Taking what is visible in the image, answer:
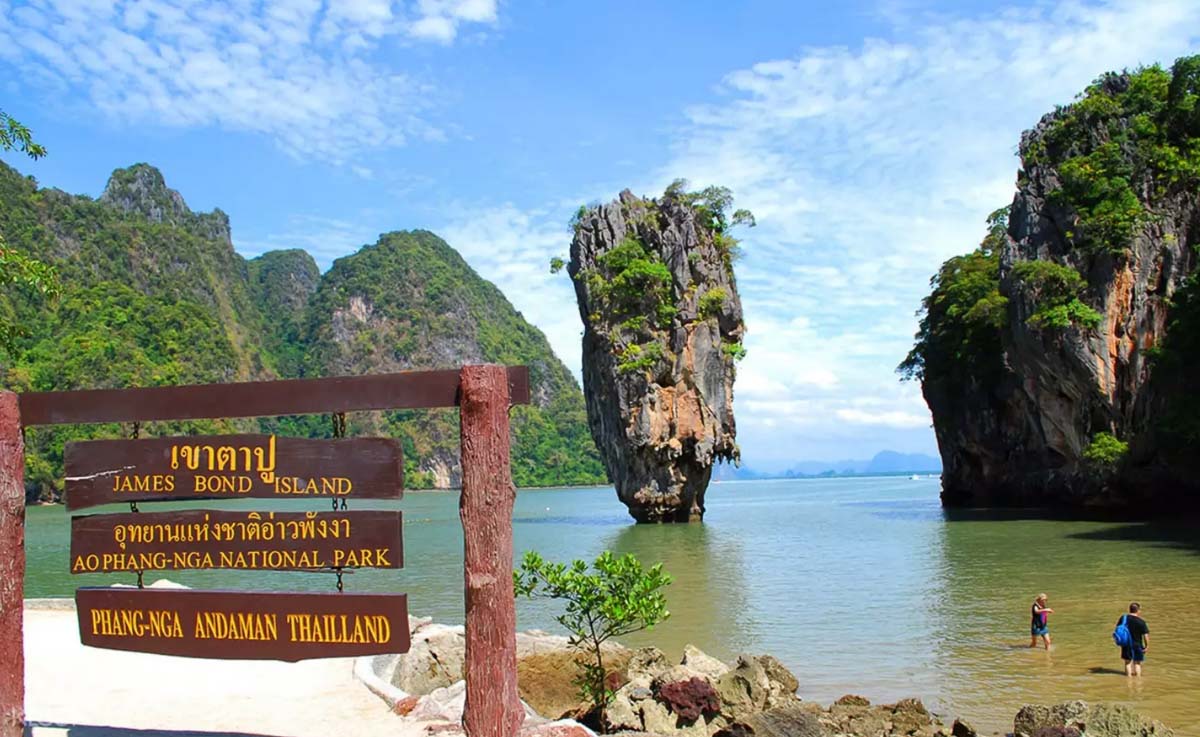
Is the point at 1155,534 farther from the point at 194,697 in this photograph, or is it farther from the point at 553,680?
the point at 194,697

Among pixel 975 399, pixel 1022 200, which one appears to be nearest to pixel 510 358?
pixel 975 399

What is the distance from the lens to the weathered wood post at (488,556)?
4.91m

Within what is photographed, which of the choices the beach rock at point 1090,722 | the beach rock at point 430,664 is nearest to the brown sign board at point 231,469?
the beach rock at point 430,664

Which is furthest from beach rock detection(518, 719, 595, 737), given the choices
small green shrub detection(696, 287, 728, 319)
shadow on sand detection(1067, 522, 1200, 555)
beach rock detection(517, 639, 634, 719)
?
small green shrub detection(696, 287, 728, 319)

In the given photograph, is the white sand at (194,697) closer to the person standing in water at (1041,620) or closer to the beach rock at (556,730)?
the beach rock at (556,730)

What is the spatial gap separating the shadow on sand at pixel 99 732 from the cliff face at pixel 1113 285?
28.3 meters

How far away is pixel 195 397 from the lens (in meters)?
5.32

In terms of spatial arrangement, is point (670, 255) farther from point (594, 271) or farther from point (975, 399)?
point (975, 399)

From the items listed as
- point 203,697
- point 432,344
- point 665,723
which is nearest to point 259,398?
point 203,697

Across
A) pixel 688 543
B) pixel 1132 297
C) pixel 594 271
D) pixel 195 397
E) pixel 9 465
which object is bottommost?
pixel 688 543

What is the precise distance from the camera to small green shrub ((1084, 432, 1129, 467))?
2966cm

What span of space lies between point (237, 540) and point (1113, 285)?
31.3m

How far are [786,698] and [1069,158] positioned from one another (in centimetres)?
2885

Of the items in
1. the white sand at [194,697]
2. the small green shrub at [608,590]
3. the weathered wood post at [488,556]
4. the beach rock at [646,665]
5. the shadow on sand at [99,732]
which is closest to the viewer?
the weathered wood post at [488,556]
